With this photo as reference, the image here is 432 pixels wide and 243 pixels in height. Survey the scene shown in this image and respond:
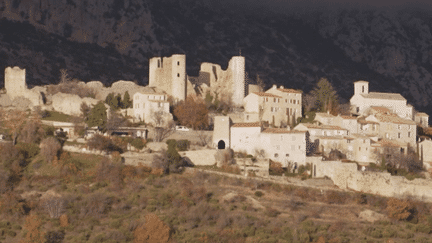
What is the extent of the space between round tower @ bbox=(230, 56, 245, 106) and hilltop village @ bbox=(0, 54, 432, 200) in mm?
104

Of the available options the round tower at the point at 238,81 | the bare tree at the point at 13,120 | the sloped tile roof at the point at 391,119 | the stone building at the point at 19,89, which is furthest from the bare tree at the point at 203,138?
the sloped tile roof at the point at 391,119

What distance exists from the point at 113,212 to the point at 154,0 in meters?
71.8

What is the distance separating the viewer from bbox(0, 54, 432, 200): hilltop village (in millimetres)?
60688

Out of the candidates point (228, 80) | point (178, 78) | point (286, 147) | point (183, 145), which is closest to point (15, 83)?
point (178, 78)

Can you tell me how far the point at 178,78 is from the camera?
7456 centimetres

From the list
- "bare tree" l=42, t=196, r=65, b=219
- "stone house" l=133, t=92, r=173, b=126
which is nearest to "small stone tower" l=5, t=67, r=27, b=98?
"stone house" l=133, t=92, r=173, b=126

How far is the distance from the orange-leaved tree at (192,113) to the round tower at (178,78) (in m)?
2.33

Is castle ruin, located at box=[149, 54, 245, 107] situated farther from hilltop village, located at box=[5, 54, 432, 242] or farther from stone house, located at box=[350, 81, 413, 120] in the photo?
stone house, located at box=[350, 81, 413, 120]

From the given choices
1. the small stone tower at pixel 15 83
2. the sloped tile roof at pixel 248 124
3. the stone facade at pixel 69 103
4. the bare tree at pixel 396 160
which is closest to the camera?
the bare tree at pixel 396 160

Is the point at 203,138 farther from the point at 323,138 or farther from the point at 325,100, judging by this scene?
the point at 325,100

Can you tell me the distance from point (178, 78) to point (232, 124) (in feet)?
36.9

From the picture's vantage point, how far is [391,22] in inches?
4911

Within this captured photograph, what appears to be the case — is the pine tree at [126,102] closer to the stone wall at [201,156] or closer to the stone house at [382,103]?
the stone wall at [201,156]

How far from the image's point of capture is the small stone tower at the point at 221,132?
64312 millimetres
